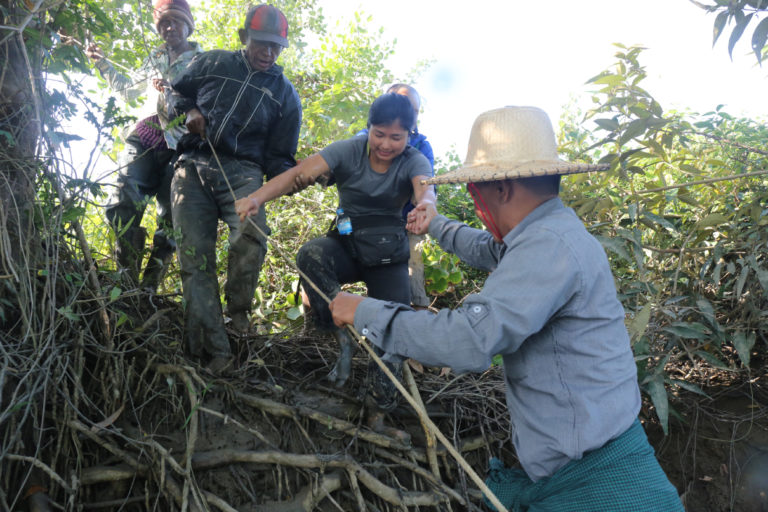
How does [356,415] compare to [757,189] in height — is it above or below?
below

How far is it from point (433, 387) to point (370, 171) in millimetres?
1521

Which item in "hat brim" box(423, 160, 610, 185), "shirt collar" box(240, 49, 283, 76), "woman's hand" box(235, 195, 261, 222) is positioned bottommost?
"woman's hand" box(235, 195, 261, 222)

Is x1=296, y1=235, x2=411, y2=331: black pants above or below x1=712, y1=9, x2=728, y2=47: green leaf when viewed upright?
below

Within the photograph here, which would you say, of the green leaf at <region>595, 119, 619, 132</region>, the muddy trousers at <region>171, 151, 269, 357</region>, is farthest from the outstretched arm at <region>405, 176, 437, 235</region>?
the green leaf at <region>595, 119, 619, 132</region>

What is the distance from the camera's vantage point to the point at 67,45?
7.64 ft

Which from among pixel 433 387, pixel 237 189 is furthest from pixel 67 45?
pixel 433 387

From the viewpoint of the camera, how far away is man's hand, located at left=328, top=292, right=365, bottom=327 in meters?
1.71

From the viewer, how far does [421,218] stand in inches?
100

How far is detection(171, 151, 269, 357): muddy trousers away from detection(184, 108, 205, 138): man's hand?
0.15m

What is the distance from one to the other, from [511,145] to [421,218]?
87 cm

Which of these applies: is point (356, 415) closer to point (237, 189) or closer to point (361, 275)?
point (361, 275)

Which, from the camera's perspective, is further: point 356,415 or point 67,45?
point 356,415

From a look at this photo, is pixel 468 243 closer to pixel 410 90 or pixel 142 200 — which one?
pixel 410 90

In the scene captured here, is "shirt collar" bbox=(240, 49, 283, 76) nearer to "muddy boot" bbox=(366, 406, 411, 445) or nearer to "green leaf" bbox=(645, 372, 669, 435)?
"muddy boot" bbox=(366, 406, 411, 445)
